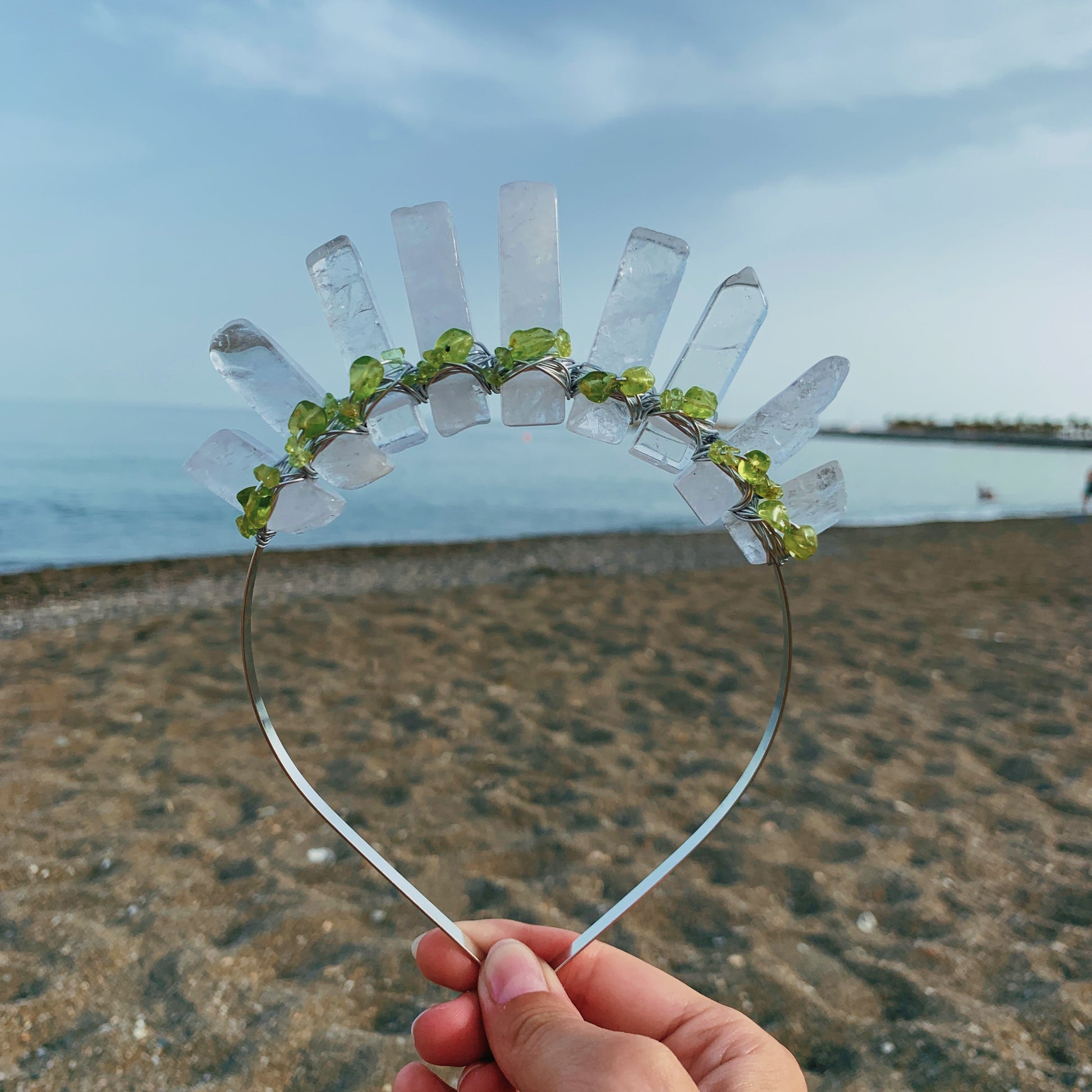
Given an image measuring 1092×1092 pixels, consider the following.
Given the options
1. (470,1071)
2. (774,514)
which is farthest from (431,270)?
(470,1071)

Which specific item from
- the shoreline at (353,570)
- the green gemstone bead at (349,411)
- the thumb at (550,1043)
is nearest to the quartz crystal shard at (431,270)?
the green gemstone bead at (349,411)

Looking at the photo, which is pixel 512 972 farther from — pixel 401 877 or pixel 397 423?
pixel 397 423

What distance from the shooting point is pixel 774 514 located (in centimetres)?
127

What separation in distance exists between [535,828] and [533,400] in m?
2.45

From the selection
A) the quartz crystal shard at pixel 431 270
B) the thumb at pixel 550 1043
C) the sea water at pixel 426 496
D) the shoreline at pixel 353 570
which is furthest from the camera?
the sea water at pixel 426 496

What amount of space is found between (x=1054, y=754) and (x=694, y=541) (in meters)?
7.90

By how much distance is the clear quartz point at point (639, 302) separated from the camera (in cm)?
122

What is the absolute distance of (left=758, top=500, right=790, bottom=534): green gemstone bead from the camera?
127 centimetres

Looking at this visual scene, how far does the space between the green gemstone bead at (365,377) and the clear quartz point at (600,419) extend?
12.5 inches

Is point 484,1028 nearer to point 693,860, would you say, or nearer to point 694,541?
point 693,860

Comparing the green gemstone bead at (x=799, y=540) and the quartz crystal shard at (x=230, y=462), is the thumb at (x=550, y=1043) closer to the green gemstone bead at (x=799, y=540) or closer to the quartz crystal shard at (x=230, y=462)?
the green gemstone bead at (x=799, y=540)

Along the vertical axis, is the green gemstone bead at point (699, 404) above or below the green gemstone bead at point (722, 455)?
above

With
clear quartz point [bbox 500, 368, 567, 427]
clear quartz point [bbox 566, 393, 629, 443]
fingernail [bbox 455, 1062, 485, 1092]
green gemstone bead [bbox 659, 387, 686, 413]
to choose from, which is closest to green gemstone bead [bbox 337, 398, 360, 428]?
clear quartz point [bbox 500, 368, 567, 427]

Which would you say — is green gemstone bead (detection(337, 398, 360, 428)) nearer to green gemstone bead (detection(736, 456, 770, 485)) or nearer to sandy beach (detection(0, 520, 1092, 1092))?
green gemstone bead (detection(736, 456, 770, 485))
